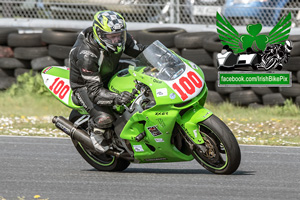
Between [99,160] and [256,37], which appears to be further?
[256,37]

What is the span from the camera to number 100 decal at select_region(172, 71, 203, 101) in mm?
6004

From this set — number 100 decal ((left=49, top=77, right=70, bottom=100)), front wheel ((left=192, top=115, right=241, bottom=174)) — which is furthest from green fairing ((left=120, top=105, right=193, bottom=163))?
number 100 decal ((left=49, top=77, right=70, bottom=100))

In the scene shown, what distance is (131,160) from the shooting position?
668cm

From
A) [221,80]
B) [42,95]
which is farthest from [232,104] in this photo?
[42,95]

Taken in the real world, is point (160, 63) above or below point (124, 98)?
above

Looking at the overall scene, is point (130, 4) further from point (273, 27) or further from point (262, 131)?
point (262, 131)

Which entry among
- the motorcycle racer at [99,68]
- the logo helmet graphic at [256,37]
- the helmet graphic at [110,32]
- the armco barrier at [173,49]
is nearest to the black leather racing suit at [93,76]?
the motorcycle racer at [99,68]

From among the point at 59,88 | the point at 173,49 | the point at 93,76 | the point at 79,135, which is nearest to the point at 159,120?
the point at 93,76

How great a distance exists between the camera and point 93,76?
6.36 m

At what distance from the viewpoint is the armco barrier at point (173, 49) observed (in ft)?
37.2

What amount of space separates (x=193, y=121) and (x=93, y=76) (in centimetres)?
111

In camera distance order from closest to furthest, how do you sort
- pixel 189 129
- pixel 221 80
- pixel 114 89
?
pixel 189 129 → pixel 114 89 → pixel 221 80

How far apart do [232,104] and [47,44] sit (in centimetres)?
387

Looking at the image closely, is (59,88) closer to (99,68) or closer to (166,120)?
(99,68)
